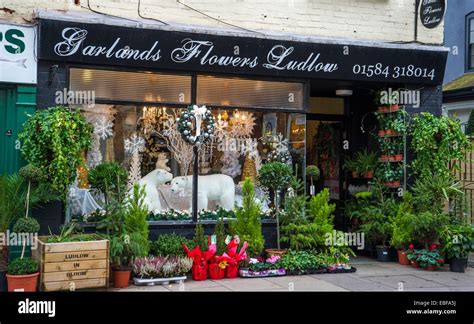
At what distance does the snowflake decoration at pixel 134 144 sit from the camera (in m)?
9.65

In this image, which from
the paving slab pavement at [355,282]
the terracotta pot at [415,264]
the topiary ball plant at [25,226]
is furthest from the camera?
the terracotta pot at [415,264]

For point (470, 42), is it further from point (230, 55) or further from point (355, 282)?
point (355, 282)

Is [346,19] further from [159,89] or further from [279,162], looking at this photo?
[159,89]

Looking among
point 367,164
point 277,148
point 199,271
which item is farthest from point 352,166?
point 199,271

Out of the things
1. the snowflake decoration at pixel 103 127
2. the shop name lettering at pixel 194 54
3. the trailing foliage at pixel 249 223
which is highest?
the shop name lettering at pixel 194 54

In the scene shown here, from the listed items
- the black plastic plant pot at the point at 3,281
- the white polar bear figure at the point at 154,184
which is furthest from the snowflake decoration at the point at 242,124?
the black plastic plant pot at the point at 3,281

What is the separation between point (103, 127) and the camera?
31.1 feet

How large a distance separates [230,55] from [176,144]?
67.6 inches

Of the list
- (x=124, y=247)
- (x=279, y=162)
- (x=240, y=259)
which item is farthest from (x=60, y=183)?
(x=279, y=162)

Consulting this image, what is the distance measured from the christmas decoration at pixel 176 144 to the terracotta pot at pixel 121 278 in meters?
2.23

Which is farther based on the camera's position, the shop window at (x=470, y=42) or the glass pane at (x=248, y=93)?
the shop window at (x=470, y=42)

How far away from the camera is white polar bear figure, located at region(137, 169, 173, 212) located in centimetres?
971

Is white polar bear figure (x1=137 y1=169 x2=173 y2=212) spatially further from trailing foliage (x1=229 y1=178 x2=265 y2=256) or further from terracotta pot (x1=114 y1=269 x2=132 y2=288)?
terracotta pot (x1=114 y1=269 x2=132 y2=288)

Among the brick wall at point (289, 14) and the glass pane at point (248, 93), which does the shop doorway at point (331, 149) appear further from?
the brick wall at point (289, 14)
